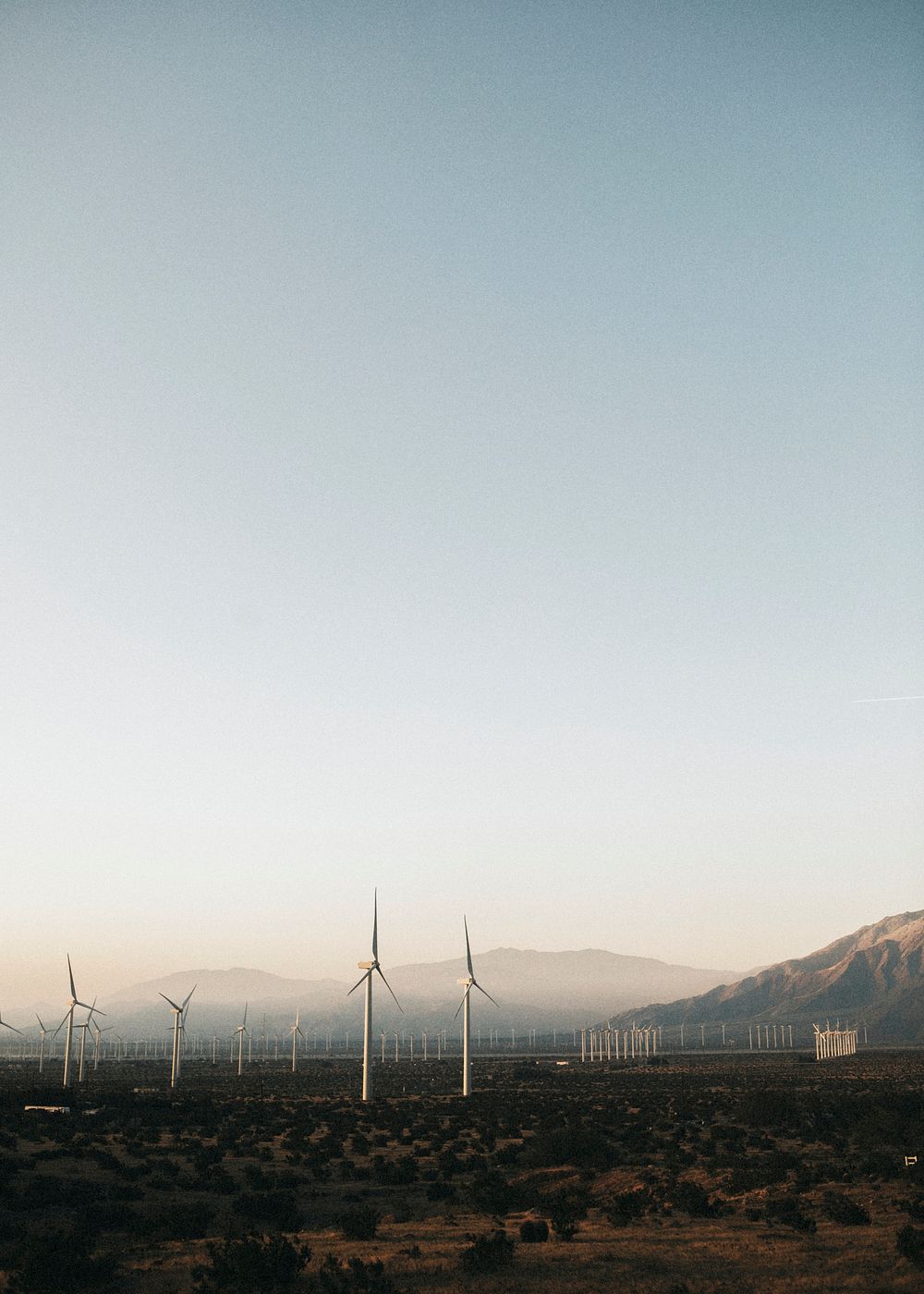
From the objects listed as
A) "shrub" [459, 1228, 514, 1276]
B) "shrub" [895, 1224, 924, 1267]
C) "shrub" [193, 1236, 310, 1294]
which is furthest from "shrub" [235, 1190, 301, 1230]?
"shrub" [895, 1224, 924, 1267]

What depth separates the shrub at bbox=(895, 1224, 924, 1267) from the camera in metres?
24.8

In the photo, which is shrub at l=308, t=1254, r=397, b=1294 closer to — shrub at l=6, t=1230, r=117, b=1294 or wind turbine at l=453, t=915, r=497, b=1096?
shrub at l=6, t=1230, r=117, b=1294

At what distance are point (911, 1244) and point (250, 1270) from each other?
15.2m

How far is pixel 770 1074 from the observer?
122688 mm

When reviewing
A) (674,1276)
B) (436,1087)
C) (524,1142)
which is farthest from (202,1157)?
(436,1087)

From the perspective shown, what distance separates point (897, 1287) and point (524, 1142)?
30.4 meters

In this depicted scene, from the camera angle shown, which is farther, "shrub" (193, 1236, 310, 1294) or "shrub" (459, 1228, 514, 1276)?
"shrub" (459, 1228, 514, 1276)

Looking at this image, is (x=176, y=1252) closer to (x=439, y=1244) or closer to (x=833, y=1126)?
(x=439, y=1244)

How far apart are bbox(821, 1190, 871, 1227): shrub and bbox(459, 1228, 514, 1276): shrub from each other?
10.7 meters

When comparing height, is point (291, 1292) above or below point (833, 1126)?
above

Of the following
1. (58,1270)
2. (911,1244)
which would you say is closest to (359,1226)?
(58,1270)

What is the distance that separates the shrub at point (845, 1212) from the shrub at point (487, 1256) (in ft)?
35.0

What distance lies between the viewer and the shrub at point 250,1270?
23547mm

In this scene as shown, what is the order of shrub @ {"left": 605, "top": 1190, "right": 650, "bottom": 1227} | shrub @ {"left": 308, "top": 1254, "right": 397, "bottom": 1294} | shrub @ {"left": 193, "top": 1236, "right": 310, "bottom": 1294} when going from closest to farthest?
shrub @ {"left": 308, "top": 1254, "right": 397, "bottom": 1294} → shrub @ {"left": 193, "top": 1236, "right": 310, "bottom": 1294} → shrub @ {"left": 605, "top": 1190, "right": 650, "bottom": 1227}
